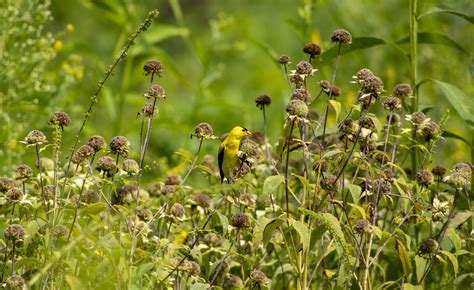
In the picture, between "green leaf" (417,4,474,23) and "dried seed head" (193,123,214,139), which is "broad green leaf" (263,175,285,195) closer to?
"dried seed head" (193,123,214,139)

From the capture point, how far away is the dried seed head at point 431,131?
105 inches

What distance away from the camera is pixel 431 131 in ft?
8.80

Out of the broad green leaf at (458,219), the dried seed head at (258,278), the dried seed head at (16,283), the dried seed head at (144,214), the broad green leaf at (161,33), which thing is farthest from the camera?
the broad green leaf at (161,33)

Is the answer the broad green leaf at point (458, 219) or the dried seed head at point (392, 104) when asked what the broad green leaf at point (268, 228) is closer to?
the dried seed head at point (392, 104)

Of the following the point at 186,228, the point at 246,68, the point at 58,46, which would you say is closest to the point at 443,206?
the point at 186,228

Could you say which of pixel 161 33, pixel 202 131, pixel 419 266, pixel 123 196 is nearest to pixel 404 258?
pixel 419 266

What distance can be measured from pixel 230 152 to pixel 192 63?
7685 millimetres

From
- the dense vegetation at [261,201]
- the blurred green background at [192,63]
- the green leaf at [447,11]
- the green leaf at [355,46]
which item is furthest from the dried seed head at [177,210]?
the green leaf at [447,11]

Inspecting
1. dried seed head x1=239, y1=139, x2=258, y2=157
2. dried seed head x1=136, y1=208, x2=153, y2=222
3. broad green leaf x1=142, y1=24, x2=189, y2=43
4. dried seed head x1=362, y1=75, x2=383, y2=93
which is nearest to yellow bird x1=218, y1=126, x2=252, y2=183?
dried seed head x1=239, y1=139, x2=258, y2=157

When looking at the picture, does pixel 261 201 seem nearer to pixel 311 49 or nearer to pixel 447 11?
pixel 311 49

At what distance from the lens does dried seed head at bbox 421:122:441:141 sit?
268 centimetres

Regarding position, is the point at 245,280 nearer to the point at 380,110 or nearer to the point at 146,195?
the point at 146,195

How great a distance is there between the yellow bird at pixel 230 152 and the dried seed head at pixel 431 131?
55 cm

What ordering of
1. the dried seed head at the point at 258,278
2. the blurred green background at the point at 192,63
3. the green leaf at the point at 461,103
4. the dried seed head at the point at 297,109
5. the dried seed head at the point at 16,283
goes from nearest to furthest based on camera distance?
the dried seed head at the point at 16,283 → the dried seed head at the point at 297,109 → the dried seed head at the point at 258,278 → the green leaf at the point at 461,103 → the blurred green background at the point at 192,63
